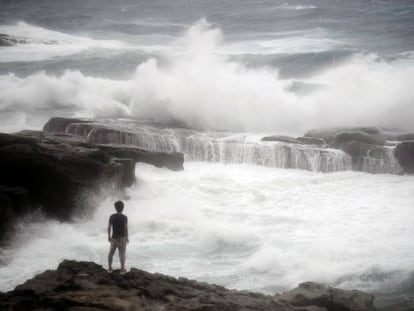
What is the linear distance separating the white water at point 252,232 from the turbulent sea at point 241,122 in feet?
0.12

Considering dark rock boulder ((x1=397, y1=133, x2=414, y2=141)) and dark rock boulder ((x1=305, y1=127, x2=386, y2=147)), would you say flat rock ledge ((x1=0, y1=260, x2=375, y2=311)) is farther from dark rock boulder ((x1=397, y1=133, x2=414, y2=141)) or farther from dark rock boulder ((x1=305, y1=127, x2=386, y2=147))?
dark rock boulder ((x1=397, y1=133, x2=414, y2=141))

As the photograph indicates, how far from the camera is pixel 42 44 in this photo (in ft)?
135

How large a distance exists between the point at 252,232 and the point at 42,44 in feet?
113

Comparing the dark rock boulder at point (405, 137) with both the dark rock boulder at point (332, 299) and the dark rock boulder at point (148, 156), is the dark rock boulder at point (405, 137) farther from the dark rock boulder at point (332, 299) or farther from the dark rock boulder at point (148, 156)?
the dark rock boulder at point (332, 299)

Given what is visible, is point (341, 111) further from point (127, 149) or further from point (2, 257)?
point (2, 257)

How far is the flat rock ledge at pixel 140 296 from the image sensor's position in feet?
20.3

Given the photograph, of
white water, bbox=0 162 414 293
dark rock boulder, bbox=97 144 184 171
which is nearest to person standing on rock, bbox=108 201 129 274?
white water, bbox=0 162 414 293

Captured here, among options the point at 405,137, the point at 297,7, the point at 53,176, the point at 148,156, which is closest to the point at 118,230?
the point at 53,176

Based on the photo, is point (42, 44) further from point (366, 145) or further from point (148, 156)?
point (366, 145)

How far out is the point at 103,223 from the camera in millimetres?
11656

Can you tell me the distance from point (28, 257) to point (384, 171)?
10.3 m

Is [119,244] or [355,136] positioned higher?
[355,136]

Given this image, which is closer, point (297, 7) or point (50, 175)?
point (50, 175)

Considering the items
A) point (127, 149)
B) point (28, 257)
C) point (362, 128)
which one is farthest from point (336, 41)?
point (28, 257)
